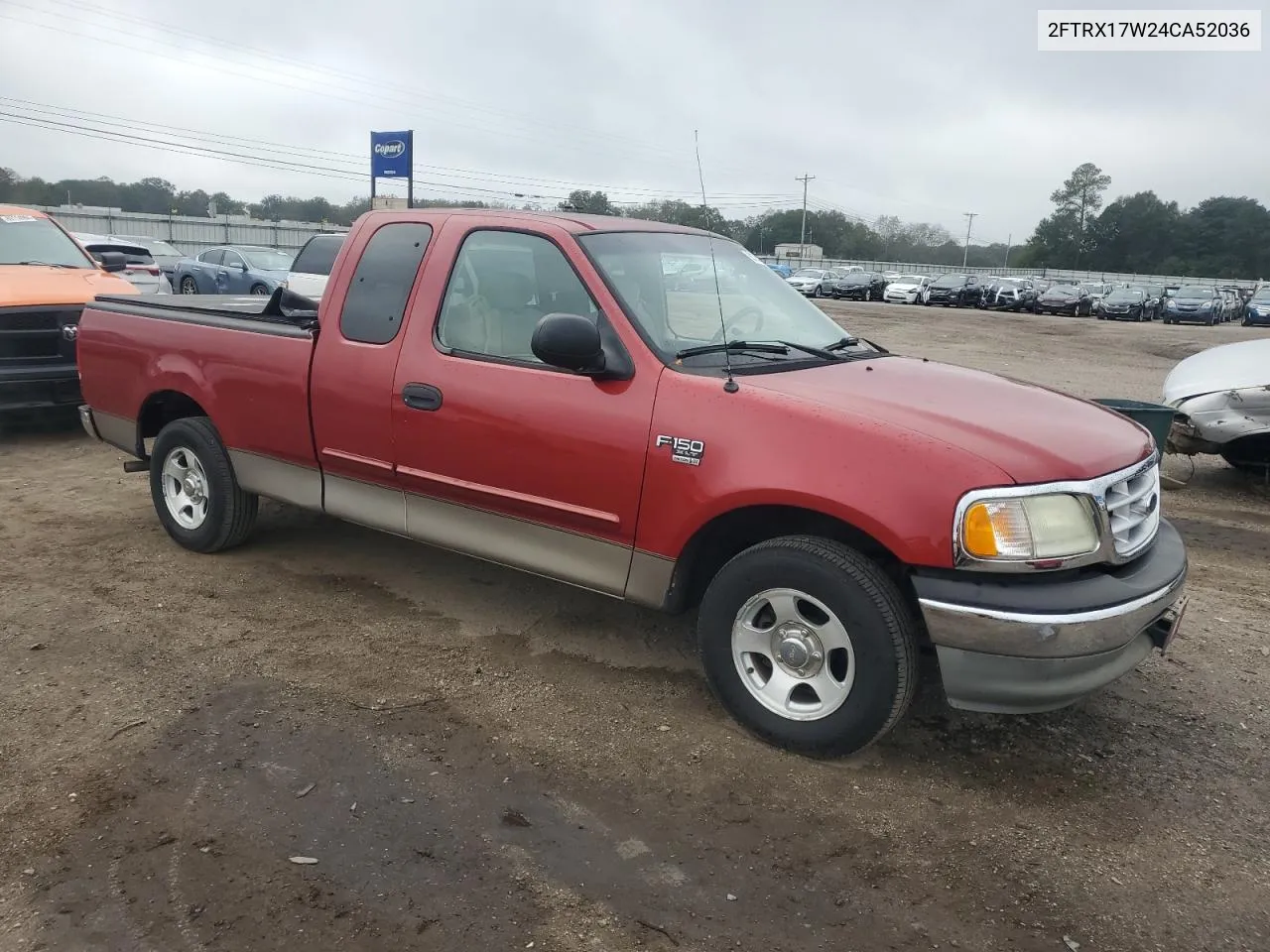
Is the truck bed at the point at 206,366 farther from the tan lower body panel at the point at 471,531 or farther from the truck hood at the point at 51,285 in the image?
the truck hood at the point at 51,285

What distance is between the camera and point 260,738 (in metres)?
3.59

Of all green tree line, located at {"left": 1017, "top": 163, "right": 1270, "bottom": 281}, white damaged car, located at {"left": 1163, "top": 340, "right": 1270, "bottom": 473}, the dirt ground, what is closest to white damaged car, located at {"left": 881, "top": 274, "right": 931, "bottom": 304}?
white damaged car, located at {"left": 1163, "top": 340, "right": 1270, "bottom": 473}

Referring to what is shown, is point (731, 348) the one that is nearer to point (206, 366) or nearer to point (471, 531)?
point (471, 531)

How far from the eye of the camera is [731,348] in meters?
3.89

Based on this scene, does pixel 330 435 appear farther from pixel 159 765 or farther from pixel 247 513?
pixel 159 765

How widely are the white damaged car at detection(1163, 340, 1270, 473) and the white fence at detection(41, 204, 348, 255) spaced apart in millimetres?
35233

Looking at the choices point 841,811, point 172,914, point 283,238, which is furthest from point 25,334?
point 283,238

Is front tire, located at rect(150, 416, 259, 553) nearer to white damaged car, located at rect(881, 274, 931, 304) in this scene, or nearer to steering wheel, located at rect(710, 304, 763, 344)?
steering wheel, located at rect(710, 304, 763, 344)

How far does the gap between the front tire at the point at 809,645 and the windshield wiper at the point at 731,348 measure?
0.82 metres

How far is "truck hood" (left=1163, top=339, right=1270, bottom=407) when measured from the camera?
295 inches

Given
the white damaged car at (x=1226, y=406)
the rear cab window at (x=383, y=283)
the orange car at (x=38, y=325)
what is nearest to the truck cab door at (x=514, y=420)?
the rear cab window at (x=383, y=283)

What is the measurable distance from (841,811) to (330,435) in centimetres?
291

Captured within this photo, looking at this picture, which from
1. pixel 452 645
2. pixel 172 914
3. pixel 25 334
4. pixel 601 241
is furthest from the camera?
pixel 25 334

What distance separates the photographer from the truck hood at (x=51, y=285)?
8.28m
